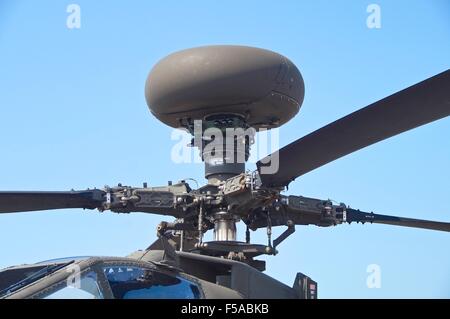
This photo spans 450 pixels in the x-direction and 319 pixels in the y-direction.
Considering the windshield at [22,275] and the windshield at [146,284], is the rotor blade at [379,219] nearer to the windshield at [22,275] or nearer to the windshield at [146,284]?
the windshield at [146,284]

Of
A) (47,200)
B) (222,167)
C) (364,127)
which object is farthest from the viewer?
(222,167)

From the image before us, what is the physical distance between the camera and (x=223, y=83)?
1280 centimetres

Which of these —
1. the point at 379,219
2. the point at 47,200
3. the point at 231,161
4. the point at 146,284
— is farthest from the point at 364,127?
the point at 379,219

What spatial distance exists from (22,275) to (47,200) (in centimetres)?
477

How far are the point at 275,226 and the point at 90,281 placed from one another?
6741 millimetres

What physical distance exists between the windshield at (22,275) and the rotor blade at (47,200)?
3.89m

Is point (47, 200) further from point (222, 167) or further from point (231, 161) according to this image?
point (231, 161)

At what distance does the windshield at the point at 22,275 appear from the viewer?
6750 mm

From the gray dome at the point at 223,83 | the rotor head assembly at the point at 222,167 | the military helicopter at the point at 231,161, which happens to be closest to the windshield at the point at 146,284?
the military helicopter at the point at 231,161

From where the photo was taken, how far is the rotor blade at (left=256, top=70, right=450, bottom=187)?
744 cm

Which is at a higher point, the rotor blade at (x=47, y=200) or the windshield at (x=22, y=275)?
the rotor blade at (x=47, y=200)

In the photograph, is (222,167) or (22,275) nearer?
(22,275)
